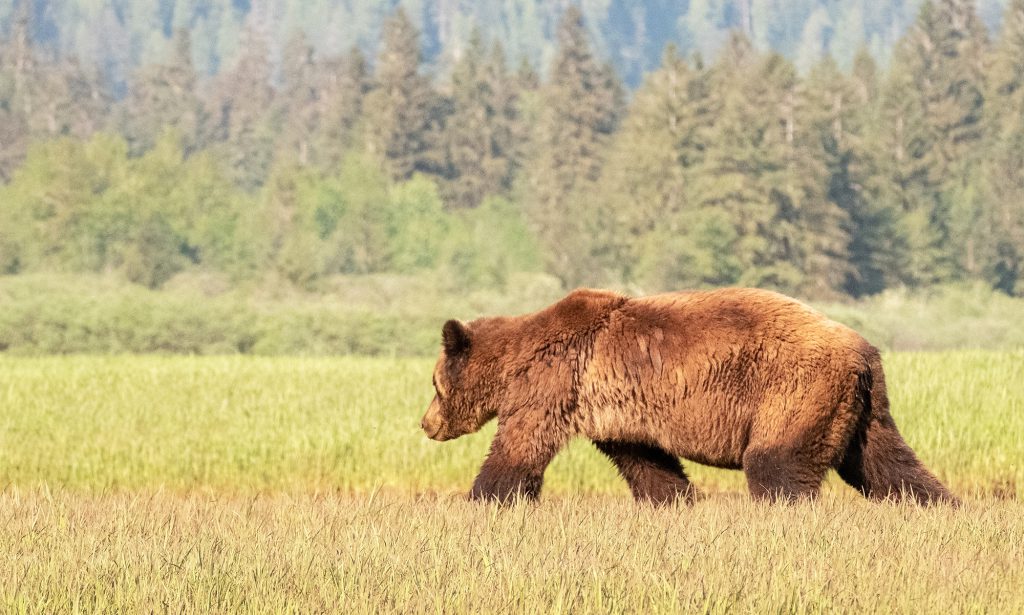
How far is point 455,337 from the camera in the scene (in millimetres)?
7781

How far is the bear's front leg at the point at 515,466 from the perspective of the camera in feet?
23.8

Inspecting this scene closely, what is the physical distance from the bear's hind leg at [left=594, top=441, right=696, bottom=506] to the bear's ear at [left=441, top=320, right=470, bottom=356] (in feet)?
3.01

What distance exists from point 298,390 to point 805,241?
40466 millimetres

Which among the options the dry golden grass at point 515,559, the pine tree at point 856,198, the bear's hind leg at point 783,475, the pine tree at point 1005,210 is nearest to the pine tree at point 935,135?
the pine tree at point 1005,210

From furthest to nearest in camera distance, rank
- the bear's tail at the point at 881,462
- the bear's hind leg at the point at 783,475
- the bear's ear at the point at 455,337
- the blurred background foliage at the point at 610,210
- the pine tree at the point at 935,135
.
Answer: the pine tree at the point at 935,135, the blurred background foliage at the point at 610,210, the bear's ear at the point at 455,337, the bear's tail at the point at 881,462, the bear's hind leg at the point at 783,475

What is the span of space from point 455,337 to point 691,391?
1.37 metres

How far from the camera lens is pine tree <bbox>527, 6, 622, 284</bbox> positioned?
61.8 metres

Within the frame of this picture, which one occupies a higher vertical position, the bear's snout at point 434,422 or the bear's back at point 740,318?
the bear's back at point 740,318

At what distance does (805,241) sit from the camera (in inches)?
2144

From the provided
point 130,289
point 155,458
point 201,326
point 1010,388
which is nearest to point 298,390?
point 155,458

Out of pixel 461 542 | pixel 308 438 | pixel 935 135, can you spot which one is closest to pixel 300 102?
pixel 935 135

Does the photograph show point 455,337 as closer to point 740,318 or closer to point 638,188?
point 740,318

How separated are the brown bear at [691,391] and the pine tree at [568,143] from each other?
5150 centimetres

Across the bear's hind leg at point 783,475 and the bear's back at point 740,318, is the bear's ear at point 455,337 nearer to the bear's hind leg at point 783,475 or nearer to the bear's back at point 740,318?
the bear's back at point 740,318
